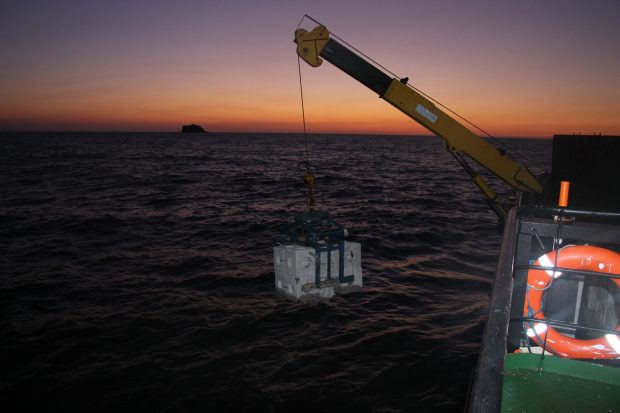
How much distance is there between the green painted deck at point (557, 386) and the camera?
2445 millimetres

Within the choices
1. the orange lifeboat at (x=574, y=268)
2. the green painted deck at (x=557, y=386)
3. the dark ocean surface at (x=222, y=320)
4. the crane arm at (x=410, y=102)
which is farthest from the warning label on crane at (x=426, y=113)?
the green painted deck at (x=557, y=386)

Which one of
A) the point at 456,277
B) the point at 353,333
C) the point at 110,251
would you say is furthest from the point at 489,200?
the point at 110,251

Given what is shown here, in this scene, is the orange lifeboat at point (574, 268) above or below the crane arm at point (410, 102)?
below

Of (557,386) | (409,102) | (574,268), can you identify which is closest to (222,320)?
(409,102)

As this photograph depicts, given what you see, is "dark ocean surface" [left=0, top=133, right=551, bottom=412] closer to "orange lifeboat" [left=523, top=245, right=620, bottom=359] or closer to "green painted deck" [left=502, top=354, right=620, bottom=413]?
"orange lifeboat" [left=523, top=245, right=620, bottom=359]

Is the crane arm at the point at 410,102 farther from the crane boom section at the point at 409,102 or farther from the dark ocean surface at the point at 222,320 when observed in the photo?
the dark ocean surface at the point at 222,320

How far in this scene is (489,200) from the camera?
13.6 metres

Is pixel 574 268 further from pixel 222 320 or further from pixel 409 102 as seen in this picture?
pixel 222 320

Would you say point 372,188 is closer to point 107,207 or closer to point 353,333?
point 107,207

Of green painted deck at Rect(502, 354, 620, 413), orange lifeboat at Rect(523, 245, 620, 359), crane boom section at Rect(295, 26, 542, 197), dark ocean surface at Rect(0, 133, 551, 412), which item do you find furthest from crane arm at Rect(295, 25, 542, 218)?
green painted deck at Rect(502, 354, 620, 413)

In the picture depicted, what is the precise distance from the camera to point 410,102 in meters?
10.8

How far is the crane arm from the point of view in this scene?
10062 mm

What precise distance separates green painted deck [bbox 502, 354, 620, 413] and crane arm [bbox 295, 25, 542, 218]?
859 cm

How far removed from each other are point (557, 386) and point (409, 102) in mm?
9008
